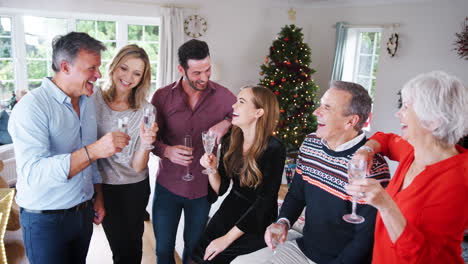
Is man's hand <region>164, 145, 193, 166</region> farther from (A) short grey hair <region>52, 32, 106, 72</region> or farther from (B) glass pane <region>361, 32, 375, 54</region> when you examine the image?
(B) glass pane <region>361, 32, 375, 54</region>

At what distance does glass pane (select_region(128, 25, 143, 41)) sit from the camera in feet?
19.3

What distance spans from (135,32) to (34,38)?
5.01 feet

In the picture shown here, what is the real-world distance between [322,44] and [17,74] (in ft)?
17.9

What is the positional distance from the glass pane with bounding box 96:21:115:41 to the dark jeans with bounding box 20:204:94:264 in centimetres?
463

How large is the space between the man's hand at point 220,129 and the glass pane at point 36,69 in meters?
4.46

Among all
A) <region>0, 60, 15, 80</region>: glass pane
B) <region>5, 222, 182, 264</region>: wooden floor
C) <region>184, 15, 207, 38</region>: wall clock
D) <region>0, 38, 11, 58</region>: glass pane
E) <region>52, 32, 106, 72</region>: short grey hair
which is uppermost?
<region>184, 15, 207, 38</region>: wall clock

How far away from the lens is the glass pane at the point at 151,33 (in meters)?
6.02

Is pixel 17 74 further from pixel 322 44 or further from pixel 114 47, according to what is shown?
pixel 322 44

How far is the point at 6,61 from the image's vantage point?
5.20 m

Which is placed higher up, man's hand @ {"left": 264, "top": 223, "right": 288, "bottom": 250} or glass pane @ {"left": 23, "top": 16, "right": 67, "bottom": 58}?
glass pane @ {"left": 23, "top": 16, "right": 67, "bottom": 58}

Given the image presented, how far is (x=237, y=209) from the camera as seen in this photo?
1978 millimetres

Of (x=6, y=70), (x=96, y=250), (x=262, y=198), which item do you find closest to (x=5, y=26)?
(x=6, y=70)

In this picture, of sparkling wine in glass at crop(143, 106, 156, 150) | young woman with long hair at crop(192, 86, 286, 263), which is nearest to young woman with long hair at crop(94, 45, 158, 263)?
sparkling wine in glass at crop(143, 106, 156, 150)

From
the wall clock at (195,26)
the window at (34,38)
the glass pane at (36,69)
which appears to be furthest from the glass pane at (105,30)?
the wall clock at (195,26)
